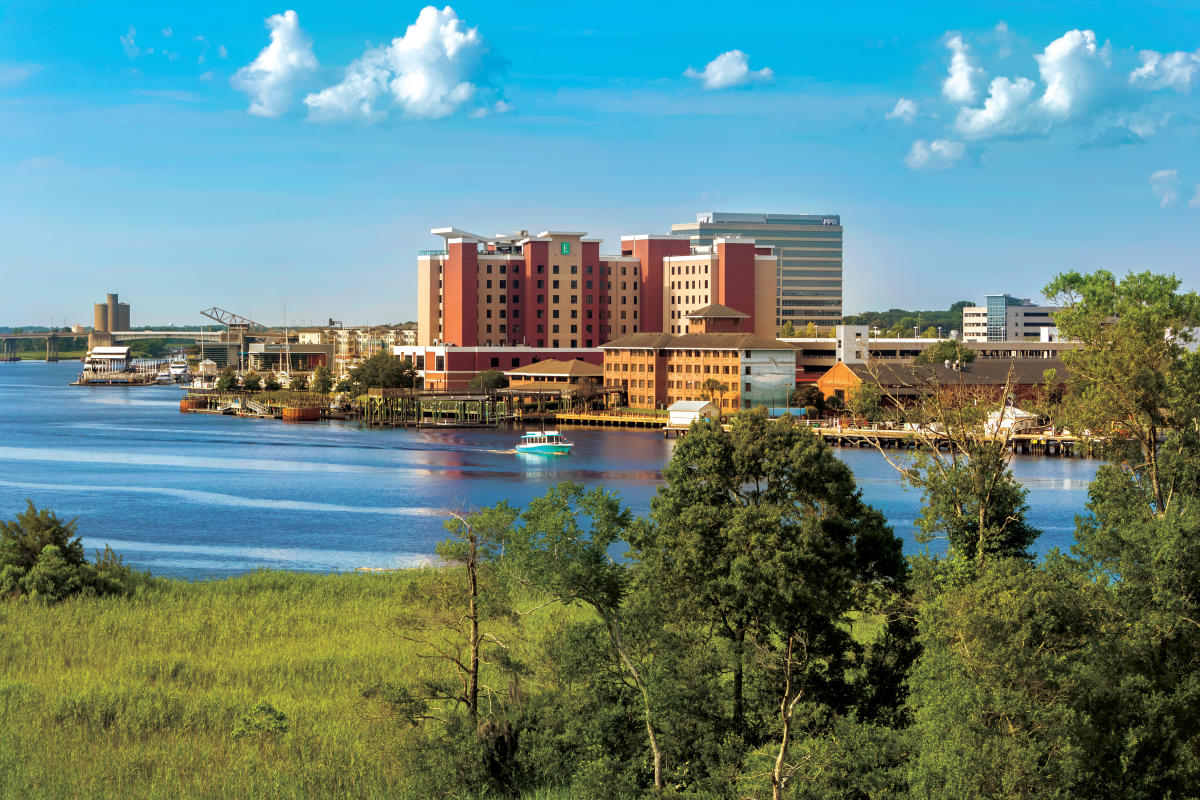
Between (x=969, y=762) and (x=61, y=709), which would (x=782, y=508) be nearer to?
(x=969, y=762)

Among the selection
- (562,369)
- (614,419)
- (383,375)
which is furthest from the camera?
(383,375)

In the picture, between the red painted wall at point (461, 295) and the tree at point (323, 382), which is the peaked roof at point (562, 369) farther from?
the tree at point (323, 382)

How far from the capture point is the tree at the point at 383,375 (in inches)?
3725

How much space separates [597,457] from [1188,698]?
45663 millimetres

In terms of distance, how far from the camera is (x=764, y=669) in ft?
47.7

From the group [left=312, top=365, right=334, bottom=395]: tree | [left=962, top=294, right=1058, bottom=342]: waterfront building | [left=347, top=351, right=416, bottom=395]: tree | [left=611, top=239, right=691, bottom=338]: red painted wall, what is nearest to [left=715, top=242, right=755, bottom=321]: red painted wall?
[left=611, top=239, right=691, bottom=338]: red painted wall

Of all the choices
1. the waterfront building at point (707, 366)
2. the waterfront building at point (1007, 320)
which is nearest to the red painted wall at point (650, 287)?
the waterfront building at point (707, 366)

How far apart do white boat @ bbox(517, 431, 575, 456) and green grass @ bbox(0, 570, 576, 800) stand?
3455 centimetres

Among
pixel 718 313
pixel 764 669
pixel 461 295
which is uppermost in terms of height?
pixel 461 295

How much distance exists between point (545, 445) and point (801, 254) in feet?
346

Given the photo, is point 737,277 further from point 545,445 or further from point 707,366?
point 545,445

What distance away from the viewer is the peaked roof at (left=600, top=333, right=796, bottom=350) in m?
77.9

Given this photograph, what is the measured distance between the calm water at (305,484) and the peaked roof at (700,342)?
8910 mm

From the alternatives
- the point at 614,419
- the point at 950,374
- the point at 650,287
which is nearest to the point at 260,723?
the point at 950,374
